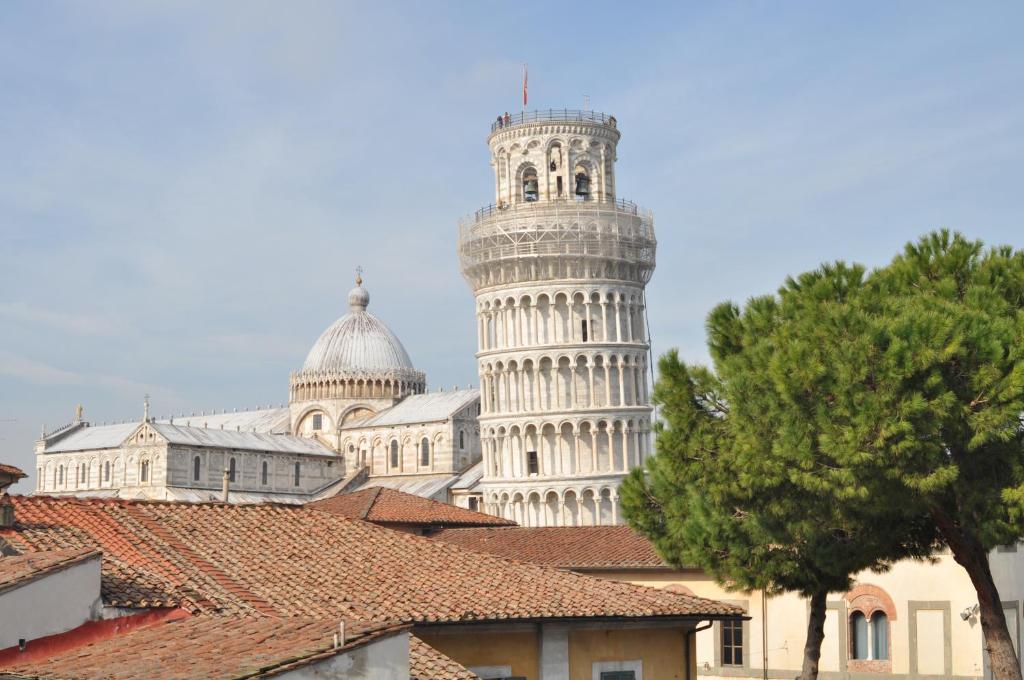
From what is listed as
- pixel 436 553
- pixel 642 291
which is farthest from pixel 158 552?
pixel 642 291

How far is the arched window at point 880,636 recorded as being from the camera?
30312 mm

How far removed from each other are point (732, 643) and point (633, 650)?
14778 mm

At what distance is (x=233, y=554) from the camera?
1803 centimetres

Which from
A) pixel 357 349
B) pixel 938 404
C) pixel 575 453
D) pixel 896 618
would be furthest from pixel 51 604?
pixel 357 349

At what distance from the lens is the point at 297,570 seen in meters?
17.9

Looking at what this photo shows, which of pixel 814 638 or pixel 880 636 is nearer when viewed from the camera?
pixel 814 638

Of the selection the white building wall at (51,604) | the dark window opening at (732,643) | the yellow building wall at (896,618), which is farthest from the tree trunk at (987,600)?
the dark window opening at (732,643)

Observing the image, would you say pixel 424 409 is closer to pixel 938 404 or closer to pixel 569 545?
pixel 569 545

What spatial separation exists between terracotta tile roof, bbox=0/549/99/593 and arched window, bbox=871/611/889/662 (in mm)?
20494

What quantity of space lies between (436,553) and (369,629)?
25.5ft

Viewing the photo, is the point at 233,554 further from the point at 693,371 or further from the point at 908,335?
the point at 908,335

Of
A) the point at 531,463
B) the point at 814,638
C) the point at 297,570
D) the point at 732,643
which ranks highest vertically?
the point at 531,463

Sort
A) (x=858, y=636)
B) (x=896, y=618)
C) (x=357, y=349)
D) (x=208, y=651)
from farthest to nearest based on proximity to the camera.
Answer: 1. (x=357, y=349)
2. (x=858, y=636)
3. (x=896, y=618)
4. (x=208, y=651)

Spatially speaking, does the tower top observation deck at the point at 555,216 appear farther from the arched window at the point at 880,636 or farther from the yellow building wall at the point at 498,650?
the yellow building wall at the point at 498,650
